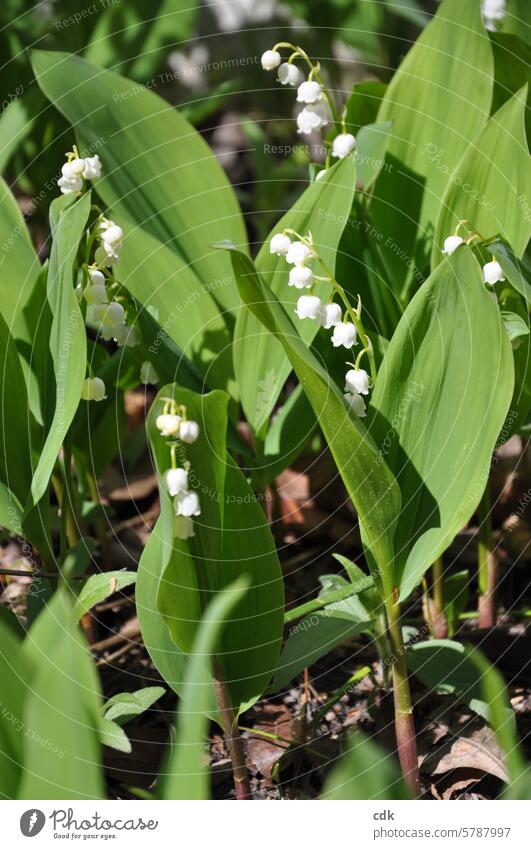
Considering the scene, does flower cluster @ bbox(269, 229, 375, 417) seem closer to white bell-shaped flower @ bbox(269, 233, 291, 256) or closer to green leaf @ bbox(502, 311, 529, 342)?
white bell-shaped flower @ bbox(269, 233, 291, 256)

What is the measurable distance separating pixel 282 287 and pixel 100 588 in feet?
1.89

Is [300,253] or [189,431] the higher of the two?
[300,253]

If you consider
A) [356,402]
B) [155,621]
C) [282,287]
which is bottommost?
[155,621]

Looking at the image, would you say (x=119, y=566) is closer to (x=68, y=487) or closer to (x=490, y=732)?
(x=68, y=487)

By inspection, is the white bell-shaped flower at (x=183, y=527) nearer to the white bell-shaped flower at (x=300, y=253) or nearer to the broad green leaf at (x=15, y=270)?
the white bell-shaped flower at (x=300, y=253)

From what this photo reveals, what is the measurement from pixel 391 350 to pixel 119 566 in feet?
2.73

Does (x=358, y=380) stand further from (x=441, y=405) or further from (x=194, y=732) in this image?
(x=194, y=732)

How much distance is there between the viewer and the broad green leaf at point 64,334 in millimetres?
1180

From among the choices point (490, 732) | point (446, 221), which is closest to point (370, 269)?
point (446, 221)

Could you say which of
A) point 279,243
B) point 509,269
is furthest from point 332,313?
point 509,269

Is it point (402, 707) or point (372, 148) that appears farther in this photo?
point (372, 148)

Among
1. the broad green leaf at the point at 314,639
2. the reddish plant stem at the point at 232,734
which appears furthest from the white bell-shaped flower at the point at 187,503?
the broad green leaf at the point at 314,639

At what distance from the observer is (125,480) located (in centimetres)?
198

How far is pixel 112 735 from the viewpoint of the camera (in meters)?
1.13
